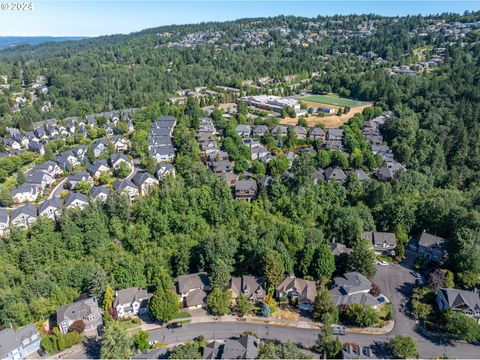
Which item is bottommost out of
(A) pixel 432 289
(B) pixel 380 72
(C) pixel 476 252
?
(A) pixel 432 289

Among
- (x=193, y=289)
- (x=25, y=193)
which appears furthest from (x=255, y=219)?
(x=25, y=193)

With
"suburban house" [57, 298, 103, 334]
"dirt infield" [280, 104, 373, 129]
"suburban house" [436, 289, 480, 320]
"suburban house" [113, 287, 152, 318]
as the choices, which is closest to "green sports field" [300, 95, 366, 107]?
"dirt infield" [280, 104, 373, 129]

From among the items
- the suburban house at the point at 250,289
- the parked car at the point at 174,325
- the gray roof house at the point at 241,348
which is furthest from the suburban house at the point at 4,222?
the gray roof house at the point at 241,348

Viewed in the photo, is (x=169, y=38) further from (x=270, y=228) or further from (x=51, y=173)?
(x=270, y=228)

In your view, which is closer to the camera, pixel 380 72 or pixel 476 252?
pixel 476 252

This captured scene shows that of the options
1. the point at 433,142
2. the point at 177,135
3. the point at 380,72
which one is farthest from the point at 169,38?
the point at 433,142

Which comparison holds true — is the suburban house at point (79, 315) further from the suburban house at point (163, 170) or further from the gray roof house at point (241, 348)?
the suburban house at point (163, 170)

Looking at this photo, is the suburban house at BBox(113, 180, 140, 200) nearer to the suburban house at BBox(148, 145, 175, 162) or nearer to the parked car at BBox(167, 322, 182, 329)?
the suburban house at BBox(148, 145, 175, 162)
